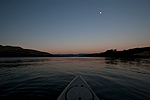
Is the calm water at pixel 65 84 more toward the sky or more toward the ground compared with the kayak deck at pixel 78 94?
more toward the ground

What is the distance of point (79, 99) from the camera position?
Result: 3744 mm

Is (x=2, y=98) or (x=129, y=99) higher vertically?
(x=2, y=98)

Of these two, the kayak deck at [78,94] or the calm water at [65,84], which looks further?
the calm water at [65,84]

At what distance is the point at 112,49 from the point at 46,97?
17207cm

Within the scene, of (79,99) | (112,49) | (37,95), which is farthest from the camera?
(112,49)

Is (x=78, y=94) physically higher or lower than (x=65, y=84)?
higher

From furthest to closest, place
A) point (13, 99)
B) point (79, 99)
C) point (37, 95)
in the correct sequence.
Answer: point (37, 95), point (13, 99), point (79, 99)

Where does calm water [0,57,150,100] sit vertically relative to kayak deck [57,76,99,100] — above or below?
below

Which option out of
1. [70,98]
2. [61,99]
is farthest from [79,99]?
[61,99]

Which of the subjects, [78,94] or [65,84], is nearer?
[78,94]

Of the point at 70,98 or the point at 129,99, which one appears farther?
the point at 129,99

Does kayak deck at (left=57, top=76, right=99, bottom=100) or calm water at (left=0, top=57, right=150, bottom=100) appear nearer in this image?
kayak deck at (left=57, top=76, right=99, bottom=100)

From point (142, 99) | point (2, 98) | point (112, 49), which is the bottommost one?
point (142, 99)

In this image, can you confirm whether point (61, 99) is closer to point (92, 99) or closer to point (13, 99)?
point (92, 99)
